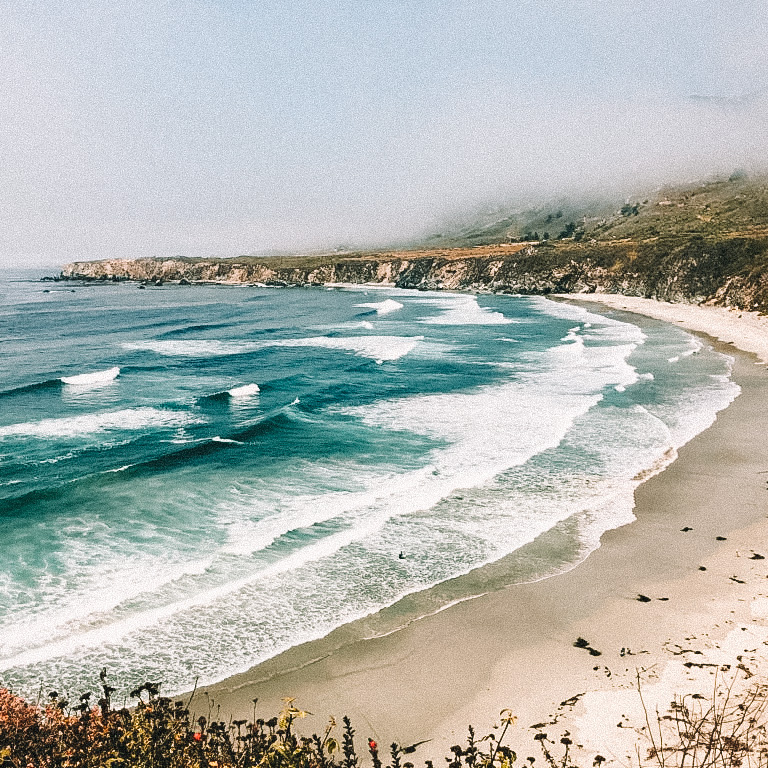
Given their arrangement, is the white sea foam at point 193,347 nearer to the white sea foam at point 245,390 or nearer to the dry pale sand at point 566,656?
the white sea foam at point 245,390

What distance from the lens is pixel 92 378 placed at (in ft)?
126

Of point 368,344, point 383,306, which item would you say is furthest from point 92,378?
point 383,306

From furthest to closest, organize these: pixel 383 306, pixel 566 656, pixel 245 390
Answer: pixel 383 306 → pixel 245 390 → pixel 566 656

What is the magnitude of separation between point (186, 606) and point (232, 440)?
12.5 m

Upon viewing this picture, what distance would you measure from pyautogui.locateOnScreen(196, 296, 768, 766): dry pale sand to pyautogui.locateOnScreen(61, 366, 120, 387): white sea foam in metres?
31.5

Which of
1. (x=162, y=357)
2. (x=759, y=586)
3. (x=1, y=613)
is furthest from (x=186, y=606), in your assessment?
(x=162, y=357)

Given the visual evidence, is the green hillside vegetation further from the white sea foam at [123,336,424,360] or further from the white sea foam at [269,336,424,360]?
the white sea foam at [123,336,424,360]

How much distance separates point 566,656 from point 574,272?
10769 centimetres

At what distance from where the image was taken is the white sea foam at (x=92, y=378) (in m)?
37.5

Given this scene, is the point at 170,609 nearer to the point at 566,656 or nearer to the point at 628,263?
the point at 566,656

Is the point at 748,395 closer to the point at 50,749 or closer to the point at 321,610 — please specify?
the point at 321,610

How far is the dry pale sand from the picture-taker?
9.70m

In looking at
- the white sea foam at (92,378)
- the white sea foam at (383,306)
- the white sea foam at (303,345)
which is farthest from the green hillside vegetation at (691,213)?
the white sea foam at (92,378)

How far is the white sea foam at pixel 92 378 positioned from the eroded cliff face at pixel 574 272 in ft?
227
